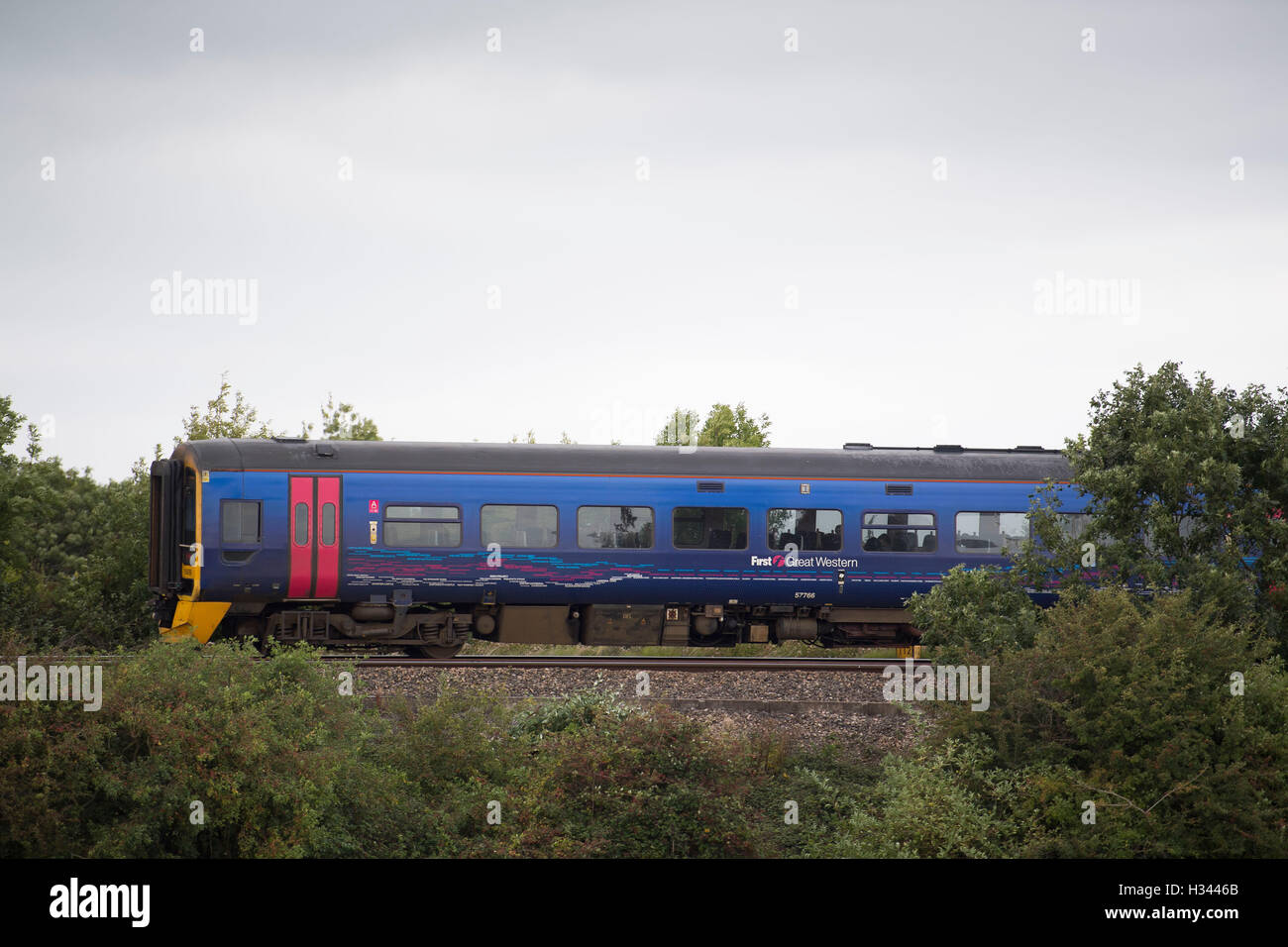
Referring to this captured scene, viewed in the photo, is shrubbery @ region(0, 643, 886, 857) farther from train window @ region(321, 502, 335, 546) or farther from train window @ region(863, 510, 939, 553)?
train window @ region(863, 510, 939, 553)

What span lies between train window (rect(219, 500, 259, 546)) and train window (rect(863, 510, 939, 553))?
30.4 ft

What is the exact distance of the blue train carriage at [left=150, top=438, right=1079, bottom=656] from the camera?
16.0m

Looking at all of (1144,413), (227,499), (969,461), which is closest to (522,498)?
(227,499)

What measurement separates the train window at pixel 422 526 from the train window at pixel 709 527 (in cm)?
335

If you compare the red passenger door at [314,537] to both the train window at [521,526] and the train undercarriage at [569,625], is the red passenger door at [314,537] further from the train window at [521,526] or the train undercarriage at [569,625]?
the train window at [521,526]

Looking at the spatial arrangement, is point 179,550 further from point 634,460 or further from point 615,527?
point 634,460

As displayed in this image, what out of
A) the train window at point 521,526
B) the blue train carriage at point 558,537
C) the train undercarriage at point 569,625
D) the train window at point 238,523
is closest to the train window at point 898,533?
the blue train carriage at point 558,537

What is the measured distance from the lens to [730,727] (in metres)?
12.5

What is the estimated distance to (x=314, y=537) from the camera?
16.0 meters

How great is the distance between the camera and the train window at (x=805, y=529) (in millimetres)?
16891
